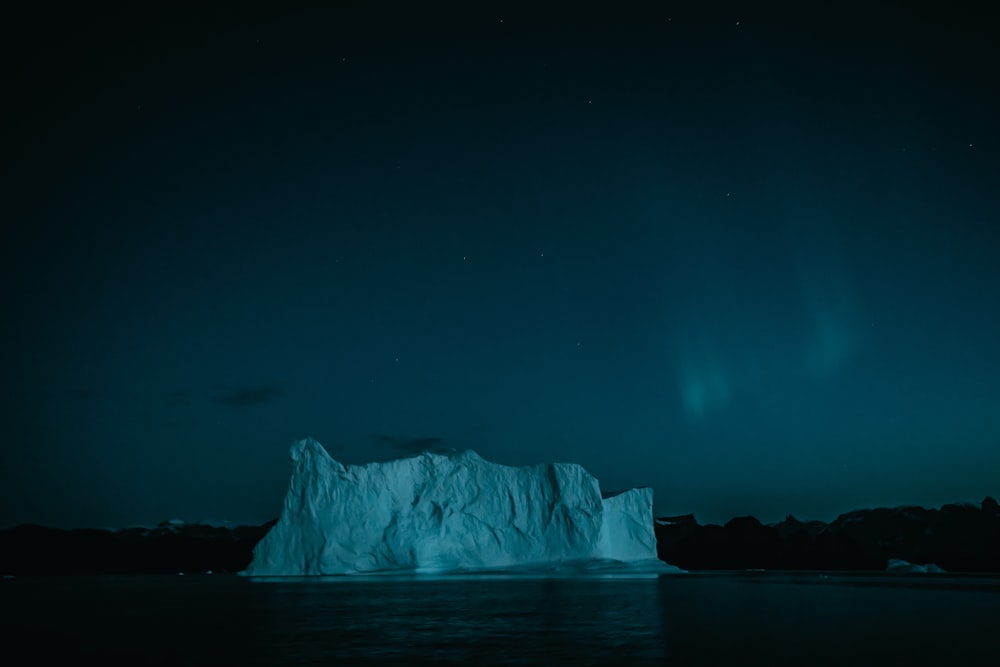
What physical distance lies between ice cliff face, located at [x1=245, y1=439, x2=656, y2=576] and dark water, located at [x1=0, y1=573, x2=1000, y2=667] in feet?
66.0

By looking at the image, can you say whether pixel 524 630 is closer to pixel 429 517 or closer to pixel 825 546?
pixel 429 517

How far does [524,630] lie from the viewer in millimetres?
18750

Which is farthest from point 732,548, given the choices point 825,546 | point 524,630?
point 524,630

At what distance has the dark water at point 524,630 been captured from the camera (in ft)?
46.7

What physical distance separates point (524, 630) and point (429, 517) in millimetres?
35119

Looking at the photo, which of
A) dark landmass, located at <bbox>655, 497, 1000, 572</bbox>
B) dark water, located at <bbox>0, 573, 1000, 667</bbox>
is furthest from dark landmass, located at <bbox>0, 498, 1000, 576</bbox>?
dark water, located at <bbox>0, 573, 1000, 667</bbox>

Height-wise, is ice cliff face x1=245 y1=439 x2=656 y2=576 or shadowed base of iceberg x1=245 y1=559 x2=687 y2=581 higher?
ice cliff face x1=245 y1=439 x2=656 y2=576

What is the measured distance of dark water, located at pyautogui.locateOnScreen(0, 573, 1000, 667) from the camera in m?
14.2

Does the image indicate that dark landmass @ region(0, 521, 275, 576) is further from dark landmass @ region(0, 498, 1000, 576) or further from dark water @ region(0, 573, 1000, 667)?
dark water @ region(0, 573, 1000, 667)

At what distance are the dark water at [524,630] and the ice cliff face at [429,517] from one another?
66.0 ft

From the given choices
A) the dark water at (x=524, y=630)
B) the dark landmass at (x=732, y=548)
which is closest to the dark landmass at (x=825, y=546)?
the dark landmass at (x=732, y=548)

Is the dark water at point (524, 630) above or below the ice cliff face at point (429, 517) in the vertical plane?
below

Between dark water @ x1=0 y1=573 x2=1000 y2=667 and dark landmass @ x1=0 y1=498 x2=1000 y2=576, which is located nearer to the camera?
dark water @ x1=0 y1=573 x2=1000 y2=667

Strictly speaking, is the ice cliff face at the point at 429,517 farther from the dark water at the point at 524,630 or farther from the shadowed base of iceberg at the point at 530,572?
the dark water at the point at 524,630
